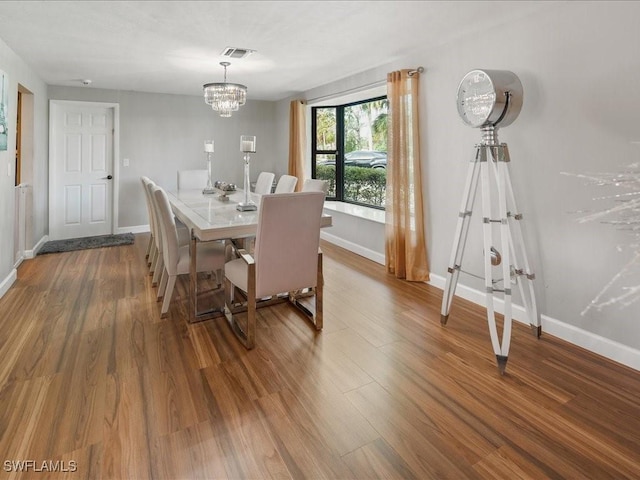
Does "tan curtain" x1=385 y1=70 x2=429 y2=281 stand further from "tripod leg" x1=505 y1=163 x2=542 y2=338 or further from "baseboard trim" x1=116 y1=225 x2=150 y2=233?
"baseboard trim" x1=116 y1=225 x2=150 y2=233

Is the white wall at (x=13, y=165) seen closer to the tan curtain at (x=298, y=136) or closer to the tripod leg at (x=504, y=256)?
the tan curtain at (x=298, y=136)

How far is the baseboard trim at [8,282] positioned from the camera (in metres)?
3.30

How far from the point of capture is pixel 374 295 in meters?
3.46

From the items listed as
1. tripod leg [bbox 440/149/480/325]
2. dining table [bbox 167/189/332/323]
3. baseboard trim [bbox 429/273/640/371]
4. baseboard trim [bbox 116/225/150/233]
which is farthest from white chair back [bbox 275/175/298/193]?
baseboard trim [bbox 116/225/150/233]

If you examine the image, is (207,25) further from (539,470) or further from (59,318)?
(539,470)

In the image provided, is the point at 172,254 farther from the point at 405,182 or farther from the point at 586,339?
the point at 586,339

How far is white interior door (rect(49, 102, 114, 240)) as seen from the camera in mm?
5395

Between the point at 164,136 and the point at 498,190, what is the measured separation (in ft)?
17.1

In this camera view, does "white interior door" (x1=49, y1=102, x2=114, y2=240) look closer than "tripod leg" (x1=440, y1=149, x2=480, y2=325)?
No

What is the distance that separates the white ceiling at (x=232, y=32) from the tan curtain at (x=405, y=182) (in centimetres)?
38

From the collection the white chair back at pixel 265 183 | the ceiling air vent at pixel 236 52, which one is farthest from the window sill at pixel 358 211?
the ceiling air vent at pixel 236 52

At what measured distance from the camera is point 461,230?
2.68 metres

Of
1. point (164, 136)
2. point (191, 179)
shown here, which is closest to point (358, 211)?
point (191, 179)

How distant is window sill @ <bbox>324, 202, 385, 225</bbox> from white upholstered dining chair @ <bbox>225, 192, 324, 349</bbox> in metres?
2.03
